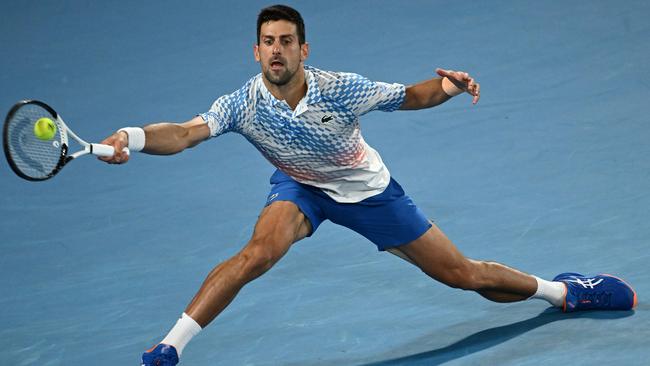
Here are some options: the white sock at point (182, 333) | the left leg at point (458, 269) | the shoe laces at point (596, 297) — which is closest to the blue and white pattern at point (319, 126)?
the left leg at point (458, 269)

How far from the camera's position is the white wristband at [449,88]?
5.95 m

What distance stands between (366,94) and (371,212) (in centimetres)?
60

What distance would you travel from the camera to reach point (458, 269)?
595cm

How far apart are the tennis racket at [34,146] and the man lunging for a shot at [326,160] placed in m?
0.52

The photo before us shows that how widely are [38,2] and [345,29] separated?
358cm

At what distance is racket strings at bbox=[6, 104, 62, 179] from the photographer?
195 inches

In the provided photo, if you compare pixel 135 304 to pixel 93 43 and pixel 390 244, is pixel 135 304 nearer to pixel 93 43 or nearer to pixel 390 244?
pixel 390 244

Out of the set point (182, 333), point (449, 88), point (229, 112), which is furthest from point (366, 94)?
point (182, 333)

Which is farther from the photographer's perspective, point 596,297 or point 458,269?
point 596,297

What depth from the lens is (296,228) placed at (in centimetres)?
573

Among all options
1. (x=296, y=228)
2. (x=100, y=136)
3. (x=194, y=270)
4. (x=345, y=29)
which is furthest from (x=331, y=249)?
(x=345, y=29)

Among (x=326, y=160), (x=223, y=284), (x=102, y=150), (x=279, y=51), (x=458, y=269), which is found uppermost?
(x=279, y=51)

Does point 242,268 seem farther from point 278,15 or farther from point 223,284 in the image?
point 278,15

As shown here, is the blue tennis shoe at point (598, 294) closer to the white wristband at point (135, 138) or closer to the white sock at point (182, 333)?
the white sock at point (182, 333)
